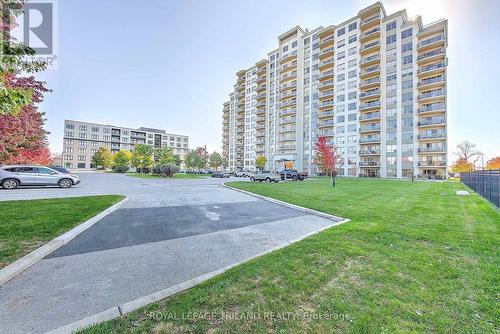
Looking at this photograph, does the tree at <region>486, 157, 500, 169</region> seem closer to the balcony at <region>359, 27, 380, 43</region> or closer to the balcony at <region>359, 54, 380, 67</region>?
the balcony at <region>359, 54, 380, 67</region>

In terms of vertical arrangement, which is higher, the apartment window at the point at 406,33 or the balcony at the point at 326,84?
the apartment window at the point at 406,33

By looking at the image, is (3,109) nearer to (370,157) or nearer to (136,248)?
(136,248)

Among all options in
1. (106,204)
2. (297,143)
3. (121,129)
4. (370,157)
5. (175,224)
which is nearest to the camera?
(175,224)

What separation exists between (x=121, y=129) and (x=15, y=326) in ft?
389

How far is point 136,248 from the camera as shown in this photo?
15.8 ft

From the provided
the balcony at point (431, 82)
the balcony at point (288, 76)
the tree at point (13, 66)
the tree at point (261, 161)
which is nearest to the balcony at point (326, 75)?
the balcony at point (288, 76)

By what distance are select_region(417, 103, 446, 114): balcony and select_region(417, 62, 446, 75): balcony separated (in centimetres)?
673

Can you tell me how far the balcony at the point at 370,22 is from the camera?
50.8 m

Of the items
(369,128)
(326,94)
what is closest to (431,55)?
(369,128)

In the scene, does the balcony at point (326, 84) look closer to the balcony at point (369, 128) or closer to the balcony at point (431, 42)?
→ the balcony at point (369, 128)

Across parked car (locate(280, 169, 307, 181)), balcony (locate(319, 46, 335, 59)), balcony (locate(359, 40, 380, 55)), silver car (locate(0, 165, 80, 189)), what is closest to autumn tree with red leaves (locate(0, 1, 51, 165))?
silver car (locate(0, 165, 80, 189))

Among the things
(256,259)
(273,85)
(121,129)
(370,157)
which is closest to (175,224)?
(256,259)

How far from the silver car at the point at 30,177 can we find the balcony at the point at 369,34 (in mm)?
63553

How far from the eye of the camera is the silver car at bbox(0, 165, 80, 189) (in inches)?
583
